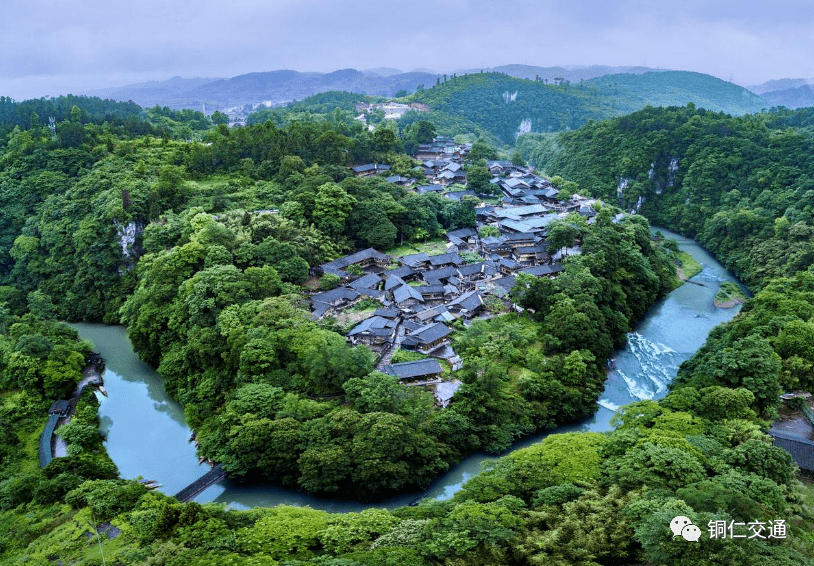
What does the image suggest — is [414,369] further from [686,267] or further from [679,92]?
[679,92]

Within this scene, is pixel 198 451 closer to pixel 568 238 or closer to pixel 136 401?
pixel 136 401

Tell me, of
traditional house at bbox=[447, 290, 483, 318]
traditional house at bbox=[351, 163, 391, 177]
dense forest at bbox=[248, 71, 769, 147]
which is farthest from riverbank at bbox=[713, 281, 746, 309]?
dense forest at bbox=[248, 71, 769, 147]

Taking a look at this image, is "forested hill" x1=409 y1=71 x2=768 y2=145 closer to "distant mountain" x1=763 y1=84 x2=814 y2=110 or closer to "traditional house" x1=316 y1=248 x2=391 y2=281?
"traditional house" x1=316 y1=248 x2=391 y2=281

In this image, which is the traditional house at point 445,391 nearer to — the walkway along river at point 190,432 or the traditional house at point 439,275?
the walkway along river at point 190,432

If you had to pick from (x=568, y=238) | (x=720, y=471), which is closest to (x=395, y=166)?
(x=568, y=238)

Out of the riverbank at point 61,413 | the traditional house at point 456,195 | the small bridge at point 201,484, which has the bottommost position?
the small bridge at point 201,484

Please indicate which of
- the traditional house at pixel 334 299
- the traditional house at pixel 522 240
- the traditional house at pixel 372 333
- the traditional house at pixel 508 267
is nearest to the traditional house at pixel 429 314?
the traditional house at pixel 372 333

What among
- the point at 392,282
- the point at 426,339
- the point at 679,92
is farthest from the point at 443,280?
the point at 679,92
